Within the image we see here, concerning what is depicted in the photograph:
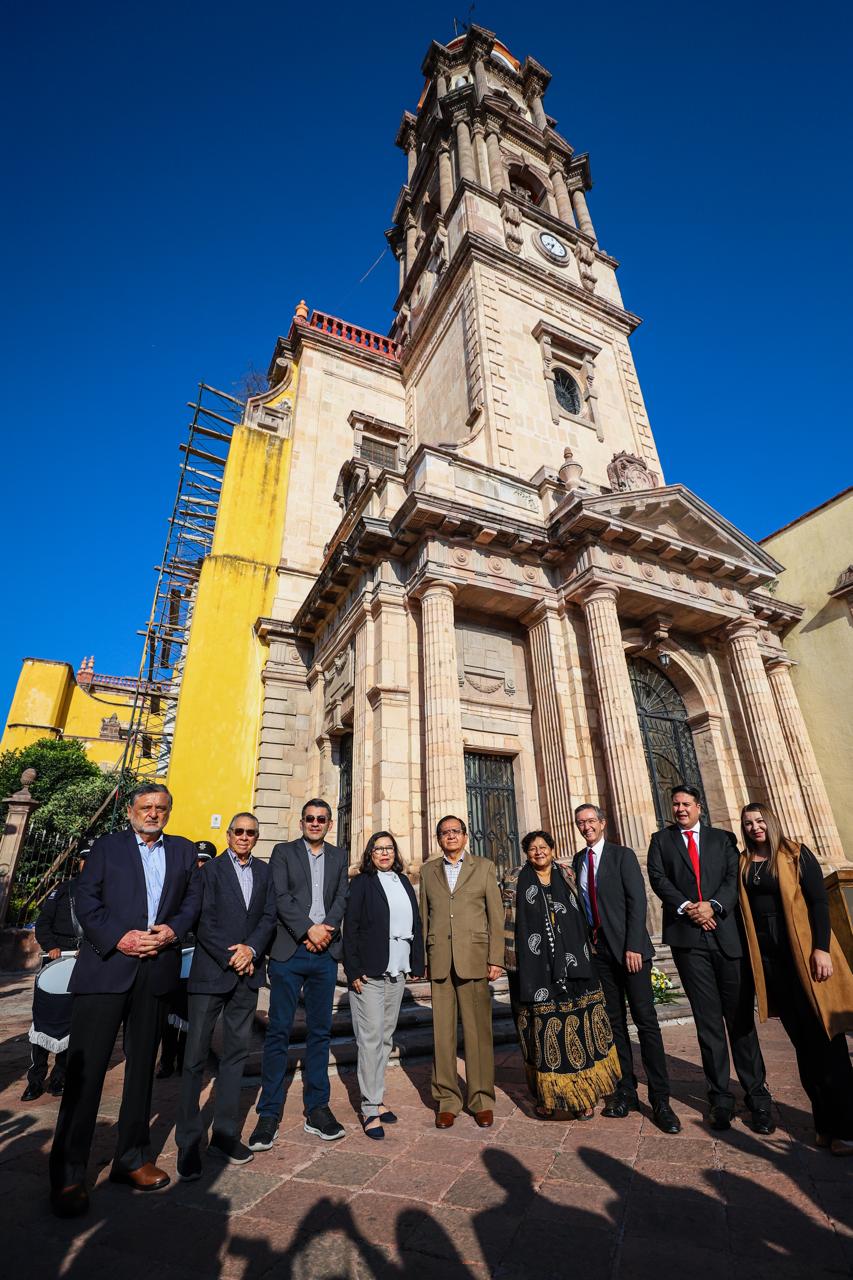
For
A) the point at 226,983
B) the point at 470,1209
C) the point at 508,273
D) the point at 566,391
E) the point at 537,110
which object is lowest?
the point at 470,1209

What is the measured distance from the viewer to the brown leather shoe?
289cm

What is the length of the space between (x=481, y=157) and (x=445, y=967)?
22.9 metres

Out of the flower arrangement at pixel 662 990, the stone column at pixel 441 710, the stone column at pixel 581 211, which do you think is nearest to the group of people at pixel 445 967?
the flower arrangement at pixel 662 990

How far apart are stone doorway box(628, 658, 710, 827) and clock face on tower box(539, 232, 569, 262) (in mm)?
13084

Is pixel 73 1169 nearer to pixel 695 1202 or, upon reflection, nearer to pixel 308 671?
pixel 695 1202

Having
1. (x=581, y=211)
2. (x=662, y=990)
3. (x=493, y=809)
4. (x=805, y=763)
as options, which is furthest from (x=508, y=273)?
(x=662, y=990)

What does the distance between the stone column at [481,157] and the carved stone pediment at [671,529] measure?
13.1 metres

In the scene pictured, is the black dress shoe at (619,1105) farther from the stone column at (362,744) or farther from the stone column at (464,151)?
the stone column at (464,151)

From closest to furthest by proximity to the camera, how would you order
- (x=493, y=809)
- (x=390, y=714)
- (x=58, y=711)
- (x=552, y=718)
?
(x=390, y=714)
(x=493, y=809)
(x=552, y=718)
(x=58, y=711)

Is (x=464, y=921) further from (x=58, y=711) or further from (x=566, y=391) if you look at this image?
(x=58, y=711)

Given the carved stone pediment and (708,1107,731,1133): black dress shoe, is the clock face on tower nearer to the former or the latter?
the carved stone pediment

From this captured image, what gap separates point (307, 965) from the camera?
149 inches

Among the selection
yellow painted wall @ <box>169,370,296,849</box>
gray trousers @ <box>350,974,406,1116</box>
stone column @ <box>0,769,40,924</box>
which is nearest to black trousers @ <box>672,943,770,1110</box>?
gray trousers @ <box>350,974,406,1116</box>

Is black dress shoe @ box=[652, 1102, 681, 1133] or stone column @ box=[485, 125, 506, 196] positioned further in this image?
stone column @ box=[485, 125, 506, 196]
